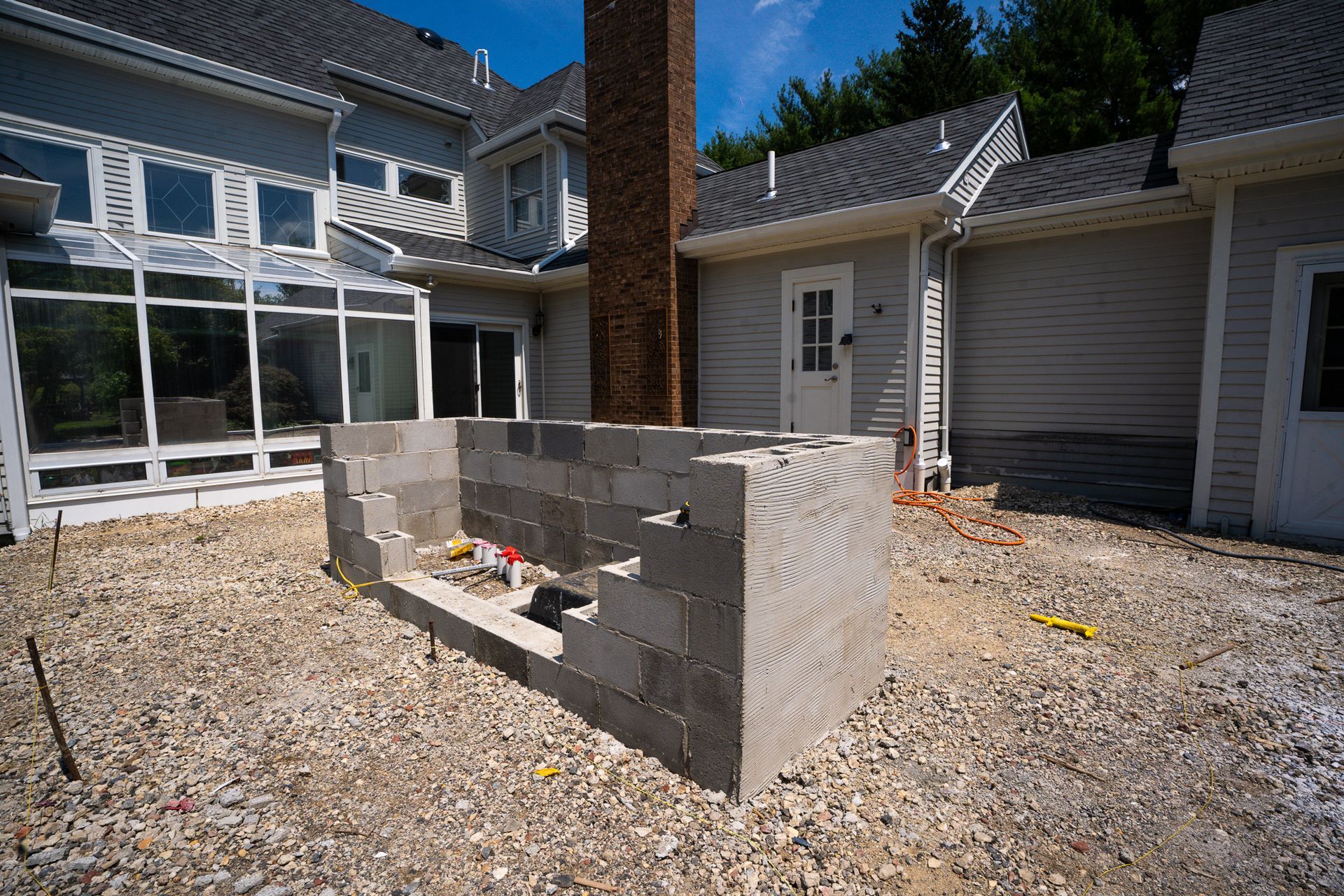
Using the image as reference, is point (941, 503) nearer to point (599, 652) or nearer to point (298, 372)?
point (599, 652)

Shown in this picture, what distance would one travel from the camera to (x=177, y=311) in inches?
293

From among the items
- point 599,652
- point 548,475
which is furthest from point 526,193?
point 599,652

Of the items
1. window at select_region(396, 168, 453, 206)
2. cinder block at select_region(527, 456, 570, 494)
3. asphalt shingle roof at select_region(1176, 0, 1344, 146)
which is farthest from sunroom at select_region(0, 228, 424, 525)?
asphalt shingle roof at select_region(1176, 0, 1344, 146)

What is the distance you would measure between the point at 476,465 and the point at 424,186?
901cm

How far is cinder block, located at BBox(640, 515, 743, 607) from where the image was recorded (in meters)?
2.26

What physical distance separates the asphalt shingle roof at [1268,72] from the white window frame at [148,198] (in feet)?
38.8

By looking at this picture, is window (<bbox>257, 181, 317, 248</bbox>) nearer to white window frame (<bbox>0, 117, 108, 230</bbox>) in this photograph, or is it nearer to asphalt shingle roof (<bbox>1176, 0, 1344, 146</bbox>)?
white window frame (<bbox>0, 117, 108, 230</bbox>)

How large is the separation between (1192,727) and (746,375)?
652cm

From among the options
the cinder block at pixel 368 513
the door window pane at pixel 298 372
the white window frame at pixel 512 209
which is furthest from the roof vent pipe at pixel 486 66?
the cinder block at pixel 368 513

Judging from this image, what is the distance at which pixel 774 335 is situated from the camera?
846 centimetres

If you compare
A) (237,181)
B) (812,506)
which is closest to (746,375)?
(812,506)

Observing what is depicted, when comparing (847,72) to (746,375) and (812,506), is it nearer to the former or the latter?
(746,375)

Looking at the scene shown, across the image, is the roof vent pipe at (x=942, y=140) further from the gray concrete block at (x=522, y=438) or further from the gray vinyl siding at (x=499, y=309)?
the gray vinyl siding at (x=499, y=309)

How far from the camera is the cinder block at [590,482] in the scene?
4.62 m
